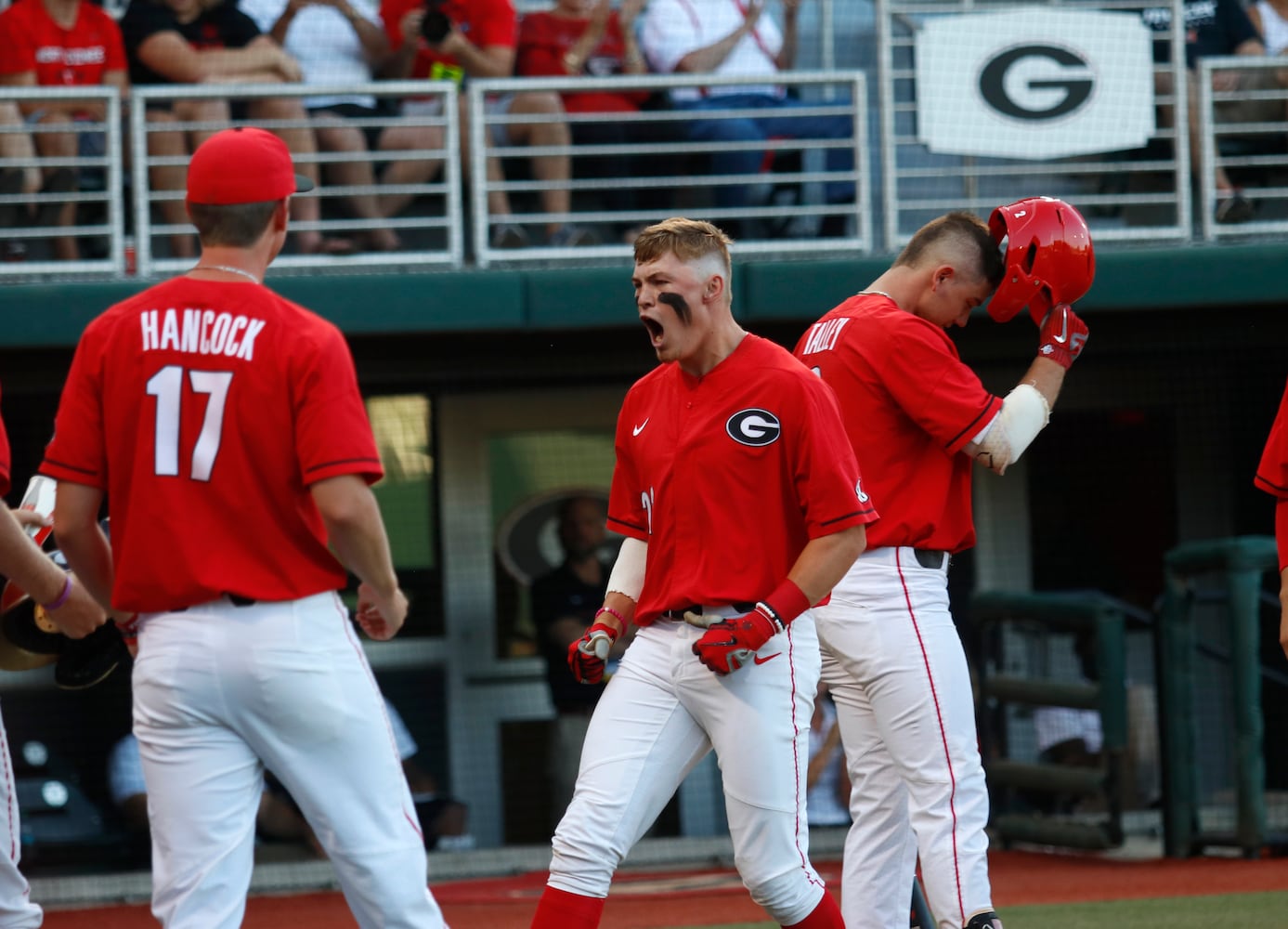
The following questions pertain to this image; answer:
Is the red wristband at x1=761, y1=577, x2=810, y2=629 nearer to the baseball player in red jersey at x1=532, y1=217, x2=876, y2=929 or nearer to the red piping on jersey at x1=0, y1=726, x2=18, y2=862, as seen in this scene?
the baseball player in red jersey at x1=532, y1=217, x2=876, y2=929

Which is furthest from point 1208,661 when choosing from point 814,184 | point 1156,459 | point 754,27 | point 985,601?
point 754,27

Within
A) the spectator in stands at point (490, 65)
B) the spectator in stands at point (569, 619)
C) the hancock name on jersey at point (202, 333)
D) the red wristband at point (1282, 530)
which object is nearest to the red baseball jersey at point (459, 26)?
the spectator in stands at point (490, 65)

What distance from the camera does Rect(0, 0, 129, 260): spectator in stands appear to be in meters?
7.89

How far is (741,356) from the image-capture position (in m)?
3.87

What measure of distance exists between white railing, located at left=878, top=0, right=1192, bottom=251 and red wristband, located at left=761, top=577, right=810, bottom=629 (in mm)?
4858

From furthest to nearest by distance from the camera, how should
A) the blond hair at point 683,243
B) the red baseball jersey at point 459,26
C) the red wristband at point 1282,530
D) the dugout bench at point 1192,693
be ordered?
the red baseball jersey at point 459,26 → the dugout bench at point 1192,693 → the red wristband at point 1282,530 → the blond hair at point 683,243

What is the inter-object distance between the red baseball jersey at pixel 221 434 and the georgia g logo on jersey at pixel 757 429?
3.28ft

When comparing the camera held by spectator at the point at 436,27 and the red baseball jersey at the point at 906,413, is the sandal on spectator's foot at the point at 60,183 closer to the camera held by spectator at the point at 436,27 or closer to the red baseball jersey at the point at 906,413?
the camera held by spectator at the point at 436,27

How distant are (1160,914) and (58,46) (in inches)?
246

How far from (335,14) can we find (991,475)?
448 centimetres

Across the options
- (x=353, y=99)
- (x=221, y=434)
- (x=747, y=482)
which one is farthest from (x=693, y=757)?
(x=353, y=99)

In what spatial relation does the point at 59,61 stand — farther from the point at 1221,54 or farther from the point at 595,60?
the point at 1221,54

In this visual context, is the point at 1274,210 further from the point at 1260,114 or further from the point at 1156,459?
the point at 1156,459

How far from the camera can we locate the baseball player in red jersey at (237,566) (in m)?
3.02
